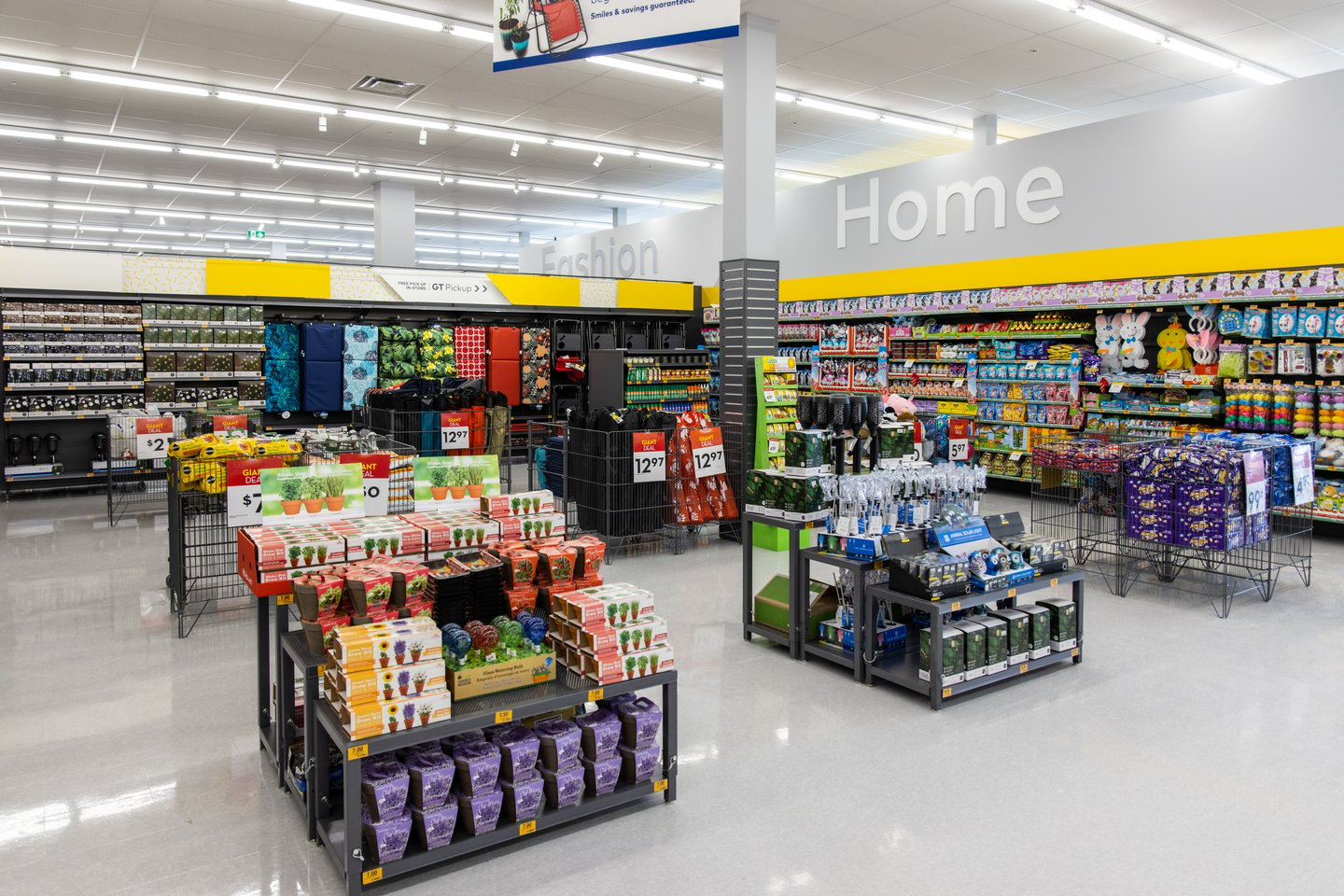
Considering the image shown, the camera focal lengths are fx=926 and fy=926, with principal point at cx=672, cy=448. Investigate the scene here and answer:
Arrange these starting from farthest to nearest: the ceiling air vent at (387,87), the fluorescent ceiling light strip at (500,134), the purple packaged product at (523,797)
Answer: the fluorescent ceiling light strip at (500,134) < the ceiling air vent at (387,87) < the purple packaged product at (523,797)

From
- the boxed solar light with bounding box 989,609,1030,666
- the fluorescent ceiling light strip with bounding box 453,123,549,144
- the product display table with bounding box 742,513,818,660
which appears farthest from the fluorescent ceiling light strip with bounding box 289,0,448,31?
the boxed solar light with bounding box 989,609,1030,666

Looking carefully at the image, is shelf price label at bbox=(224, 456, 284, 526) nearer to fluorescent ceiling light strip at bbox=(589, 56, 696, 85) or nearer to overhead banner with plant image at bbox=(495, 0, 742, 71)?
overhead banner with plant image at bbox=(495, 0, 742, 71)

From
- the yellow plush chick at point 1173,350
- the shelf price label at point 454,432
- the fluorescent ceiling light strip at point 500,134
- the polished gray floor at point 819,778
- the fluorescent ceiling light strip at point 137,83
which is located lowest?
the polished gray floor at point 819,778

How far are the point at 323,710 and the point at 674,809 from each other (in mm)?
1295

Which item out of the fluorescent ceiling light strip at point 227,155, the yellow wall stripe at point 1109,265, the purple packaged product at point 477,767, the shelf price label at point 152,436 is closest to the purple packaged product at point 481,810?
the purple packaged product at point 477,767

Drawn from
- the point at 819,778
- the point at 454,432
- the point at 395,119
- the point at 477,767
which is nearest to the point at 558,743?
the point at 477,767

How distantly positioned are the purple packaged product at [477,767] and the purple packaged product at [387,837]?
0.21 metres

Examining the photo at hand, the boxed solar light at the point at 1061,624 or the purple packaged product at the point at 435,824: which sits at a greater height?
the boxed solar light at the point at 1061,624

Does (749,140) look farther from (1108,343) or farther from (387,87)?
(387,87)

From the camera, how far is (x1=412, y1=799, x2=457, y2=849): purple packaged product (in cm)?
294

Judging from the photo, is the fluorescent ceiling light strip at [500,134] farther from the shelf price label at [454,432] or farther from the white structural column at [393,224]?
the shelf price label at [454,432]

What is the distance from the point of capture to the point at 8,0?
7.69m

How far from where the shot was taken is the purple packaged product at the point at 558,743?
3195mm

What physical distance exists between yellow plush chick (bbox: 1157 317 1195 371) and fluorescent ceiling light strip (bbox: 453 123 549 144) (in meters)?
8.24
